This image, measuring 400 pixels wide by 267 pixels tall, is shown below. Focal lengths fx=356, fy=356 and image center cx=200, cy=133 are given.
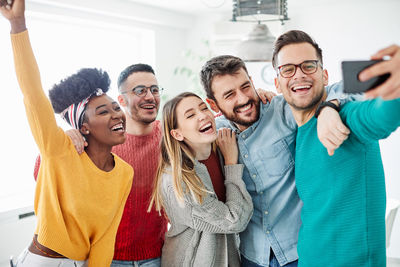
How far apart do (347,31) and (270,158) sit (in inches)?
135

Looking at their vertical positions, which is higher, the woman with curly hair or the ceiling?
the ceiling

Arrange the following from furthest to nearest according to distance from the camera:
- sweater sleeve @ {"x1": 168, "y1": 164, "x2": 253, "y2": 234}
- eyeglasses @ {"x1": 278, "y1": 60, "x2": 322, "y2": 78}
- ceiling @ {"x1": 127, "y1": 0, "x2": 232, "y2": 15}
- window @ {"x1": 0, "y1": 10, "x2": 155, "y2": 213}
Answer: ceiling @ {"x1": 127, "y1": 0, "x2": 232, "y2": 15} → window @ {"x1": 0, "y1": 10, "x2": 155, "y2": 213} → sweater sleeve @ {"x1": 168, "y1": 164, "x2": 253, "y2": 234} → eyeglasses @ {"x1": 278, "y1": 60, "x2": 322, "y2": 78}

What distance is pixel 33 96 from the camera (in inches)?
41.9

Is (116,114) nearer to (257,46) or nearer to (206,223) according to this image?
(206,223)

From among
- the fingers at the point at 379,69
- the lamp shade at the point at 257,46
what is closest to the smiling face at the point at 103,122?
the fingers at the point at 379,69

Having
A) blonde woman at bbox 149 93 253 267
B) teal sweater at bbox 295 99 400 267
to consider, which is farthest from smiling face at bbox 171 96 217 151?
teal sweater at bbox 295 99 400 267

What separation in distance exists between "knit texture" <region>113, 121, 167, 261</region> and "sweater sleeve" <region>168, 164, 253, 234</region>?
17 centimetres

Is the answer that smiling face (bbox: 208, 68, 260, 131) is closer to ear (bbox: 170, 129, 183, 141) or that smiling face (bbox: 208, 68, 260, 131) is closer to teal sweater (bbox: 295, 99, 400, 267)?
ear (bbox: 170, 129, 183, 141)

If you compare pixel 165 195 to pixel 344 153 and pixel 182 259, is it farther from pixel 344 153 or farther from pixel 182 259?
pixel 344 153

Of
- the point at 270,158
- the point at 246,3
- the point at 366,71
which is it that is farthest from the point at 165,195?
the point at 246,3

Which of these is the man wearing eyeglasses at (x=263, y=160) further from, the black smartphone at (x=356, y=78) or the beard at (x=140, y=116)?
the black smartphone at (x=356, y=78)

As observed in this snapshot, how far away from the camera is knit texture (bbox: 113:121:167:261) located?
1.60 meters

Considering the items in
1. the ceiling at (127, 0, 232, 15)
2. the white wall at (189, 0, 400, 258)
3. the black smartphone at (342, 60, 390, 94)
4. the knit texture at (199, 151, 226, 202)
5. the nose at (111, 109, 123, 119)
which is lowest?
the knit texture at (199, 151, 226, 202)

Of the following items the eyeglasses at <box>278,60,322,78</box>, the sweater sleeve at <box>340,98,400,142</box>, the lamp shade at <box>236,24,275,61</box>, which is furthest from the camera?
the lamp shade at <box>236,24,275,61</box>
